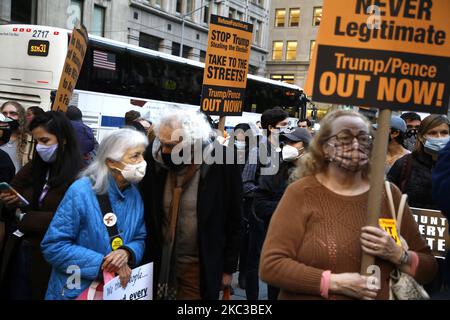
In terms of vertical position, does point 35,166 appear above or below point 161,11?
below

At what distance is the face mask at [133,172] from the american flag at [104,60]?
1264 centimetres

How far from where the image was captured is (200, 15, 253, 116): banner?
589cm

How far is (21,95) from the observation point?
47.9 ft

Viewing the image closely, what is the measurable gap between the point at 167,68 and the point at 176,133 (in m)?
15.2

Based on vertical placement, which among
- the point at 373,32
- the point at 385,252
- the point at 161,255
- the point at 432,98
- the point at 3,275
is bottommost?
the point at 3,275

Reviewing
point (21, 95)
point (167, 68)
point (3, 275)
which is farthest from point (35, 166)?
point (167, 68)

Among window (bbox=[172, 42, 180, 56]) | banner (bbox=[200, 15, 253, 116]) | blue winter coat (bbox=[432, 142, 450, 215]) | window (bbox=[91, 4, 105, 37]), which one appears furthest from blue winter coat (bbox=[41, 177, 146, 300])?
window (bbox=[172, 42, 180, 56])

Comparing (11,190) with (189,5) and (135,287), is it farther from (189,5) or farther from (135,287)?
(189,5)

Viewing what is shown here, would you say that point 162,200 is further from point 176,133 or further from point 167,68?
point 167,68

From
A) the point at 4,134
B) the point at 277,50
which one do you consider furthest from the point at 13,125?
the point at 277,50

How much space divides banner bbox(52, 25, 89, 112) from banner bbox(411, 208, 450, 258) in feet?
11.9

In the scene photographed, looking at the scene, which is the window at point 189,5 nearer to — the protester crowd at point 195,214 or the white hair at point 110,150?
the protester crowd at point 195,214

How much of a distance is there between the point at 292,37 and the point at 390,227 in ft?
189

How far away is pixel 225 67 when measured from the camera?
19.9 feet
